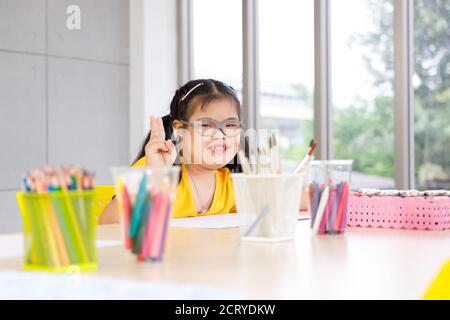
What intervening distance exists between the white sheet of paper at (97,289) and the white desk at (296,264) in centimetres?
3

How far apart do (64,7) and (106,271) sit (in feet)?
11.4

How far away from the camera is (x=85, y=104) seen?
430 cm

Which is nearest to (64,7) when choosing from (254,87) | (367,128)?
(254,87)

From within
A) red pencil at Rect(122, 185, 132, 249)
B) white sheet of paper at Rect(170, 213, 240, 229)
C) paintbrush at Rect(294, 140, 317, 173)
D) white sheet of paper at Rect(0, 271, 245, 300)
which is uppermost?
paintbrush at Rect(294, 140, 317, 173)

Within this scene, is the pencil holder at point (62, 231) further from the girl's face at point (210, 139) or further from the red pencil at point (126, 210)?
the girl's face at point (210, 139)

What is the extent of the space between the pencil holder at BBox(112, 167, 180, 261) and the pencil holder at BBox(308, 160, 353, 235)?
1.71 feet

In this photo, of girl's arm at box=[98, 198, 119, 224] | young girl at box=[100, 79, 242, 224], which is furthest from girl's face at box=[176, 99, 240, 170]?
girl's arm at box=[98, 198, 119, 224]

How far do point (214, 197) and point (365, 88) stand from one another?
1.79 meters

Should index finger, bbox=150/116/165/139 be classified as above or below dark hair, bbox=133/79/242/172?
below

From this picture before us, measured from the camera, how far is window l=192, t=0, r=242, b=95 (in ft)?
14.9

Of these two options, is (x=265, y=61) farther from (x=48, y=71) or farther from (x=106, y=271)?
(x=106, y=271)

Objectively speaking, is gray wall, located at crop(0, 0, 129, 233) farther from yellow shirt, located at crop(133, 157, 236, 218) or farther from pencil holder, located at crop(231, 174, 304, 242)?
pencil holder, located at crop(231, 174, 304, 242)

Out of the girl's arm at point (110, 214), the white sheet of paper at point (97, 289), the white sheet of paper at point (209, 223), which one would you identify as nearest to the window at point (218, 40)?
the girl's arm at point (110, 214)

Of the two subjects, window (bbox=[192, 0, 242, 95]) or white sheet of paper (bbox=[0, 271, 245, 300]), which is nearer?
white sheet of paper (bbox=[0, 271, 245, 300])
